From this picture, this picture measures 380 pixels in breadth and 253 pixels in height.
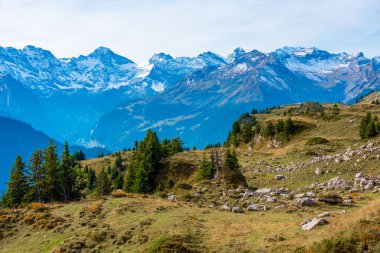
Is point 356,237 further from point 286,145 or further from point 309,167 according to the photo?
point 286,145

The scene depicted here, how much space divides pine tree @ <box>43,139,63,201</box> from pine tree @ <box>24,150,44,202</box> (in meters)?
1.03

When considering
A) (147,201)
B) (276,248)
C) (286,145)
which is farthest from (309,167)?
(286,145)

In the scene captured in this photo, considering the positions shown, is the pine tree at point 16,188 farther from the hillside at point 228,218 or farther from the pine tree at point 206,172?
the pine tree at point 206,172

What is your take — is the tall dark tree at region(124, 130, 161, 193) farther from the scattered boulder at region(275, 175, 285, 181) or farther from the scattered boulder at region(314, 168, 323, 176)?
the scattered boulder at region(314, 168, 323, 176)

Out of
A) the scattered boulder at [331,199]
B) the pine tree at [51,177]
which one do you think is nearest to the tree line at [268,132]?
the pine tree at [51,177]

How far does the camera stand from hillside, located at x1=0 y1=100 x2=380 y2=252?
24250 mm

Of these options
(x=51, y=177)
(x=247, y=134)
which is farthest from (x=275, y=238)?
(x=247, y=134)

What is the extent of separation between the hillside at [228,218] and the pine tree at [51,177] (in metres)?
25.6

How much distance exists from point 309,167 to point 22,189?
172ft

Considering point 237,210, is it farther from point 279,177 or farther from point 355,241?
point 279,177

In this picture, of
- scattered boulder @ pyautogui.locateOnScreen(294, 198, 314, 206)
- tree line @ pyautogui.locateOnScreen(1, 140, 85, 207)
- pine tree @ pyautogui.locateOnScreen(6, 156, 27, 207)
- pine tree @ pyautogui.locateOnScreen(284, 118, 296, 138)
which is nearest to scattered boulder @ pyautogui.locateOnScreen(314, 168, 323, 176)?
scattered boulder @ pyautogui.locateOnScreen(294, 198, 314, 206)

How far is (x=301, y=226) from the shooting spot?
26.9m

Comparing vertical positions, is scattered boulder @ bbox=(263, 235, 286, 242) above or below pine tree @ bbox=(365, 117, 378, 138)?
below

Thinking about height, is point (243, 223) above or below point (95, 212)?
below
